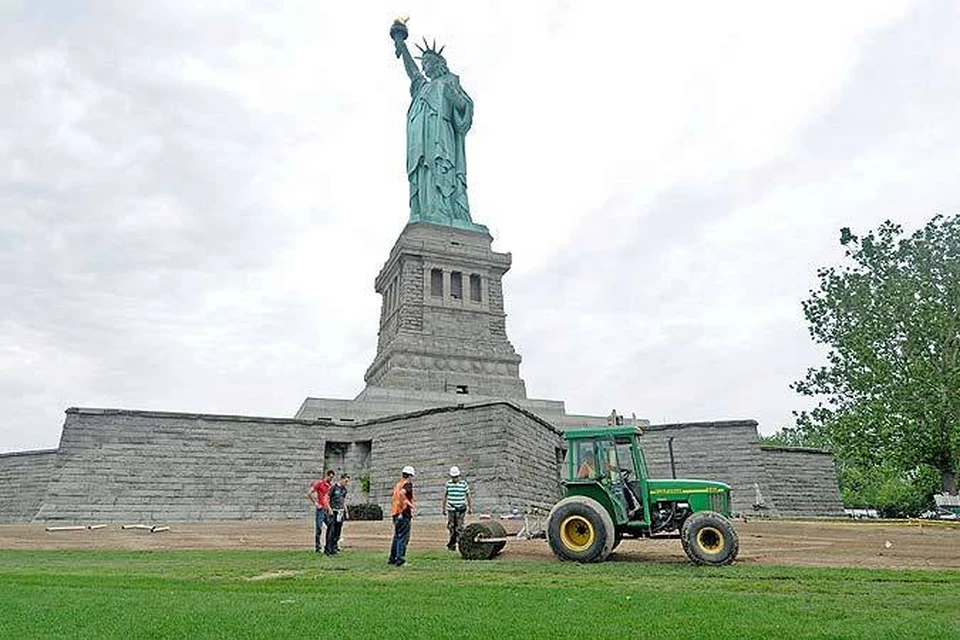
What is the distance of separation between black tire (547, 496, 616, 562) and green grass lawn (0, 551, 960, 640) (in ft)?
1.12

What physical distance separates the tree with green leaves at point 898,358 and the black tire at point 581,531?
22263 millimetres

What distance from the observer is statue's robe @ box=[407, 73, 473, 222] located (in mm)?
48188

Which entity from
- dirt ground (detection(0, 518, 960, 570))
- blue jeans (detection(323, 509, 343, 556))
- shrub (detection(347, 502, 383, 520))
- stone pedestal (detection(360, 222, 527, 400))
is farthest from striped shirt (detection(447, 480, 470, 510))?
stone pedestal (detection(360, 222, 527, 400))

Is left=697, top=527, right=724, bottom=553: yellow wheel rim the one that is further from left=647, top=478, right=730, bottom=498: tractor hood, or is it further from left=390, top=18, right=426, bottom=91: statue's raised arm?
left=390, top=18, right=426, bottom=91: statue's raised arm

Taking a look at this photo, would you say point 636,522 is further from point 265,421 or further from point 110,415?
point 110,415

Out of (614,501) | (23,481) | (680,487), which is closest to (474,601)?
(614,501)

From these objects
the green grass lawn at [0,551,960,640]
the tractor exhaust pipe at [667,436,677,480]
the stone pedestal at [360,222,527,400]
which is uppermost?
the stone pedestal at [360,222,527,400]

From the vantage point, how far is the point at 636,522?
40.7 ft

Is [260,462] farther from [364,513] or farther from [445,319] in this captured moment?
[445,319]

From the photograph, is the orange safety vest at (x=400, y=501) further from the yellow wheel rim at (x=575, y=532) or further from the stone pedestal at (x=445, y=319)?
the stone pedestal at (x=445, y=319)

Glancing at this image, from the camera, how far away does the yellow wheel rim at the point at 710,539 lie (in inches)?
456

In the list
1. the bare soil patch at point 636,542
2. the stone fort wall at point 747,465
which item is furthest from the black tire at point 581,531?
the stone fort wall at point 747,465

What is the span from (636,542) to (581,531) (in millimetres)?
5016

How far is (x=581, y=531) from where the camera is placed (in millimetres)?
12242
